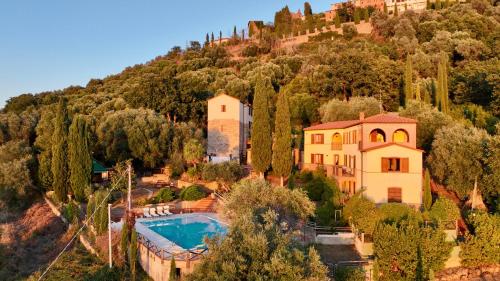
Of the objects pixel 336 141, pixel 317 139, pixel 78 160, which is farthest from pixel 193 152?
pixel 336 141

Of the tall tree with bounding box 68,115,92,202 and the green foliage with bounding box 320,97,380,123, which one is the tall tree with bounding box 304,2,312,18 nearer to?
the green foliage with bounding box 320,97,380,123

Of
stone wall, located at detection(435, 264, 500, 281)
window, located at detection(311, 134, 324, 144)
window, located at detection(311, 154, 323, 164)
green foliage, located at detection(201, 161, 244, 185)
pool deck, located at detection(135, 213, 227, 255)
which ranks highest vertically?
window, located at detection(311, 134, 324, 144)

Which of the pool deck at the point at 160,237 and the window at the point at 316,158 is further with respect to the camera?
the window at the point at 316,158

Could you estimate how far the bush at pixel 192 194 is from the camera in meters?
25.6

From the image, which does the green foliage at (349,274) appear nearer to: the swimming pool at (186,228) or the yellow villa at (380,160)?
the swimming pool at (186,228)

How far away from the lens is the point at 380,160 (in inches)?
874

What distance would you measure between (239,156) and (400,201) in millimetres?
17764

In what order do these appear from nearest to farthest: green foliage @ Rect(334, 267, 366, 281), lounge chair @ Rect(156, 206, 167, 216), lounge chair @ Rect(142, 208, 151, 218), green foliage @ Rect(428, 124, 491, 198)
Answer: green foliage @ Rect(334, 267, 366, 281), green foliage @ Rect(428, 124, 491, 198), lounge chair @ Rect(142, 208, 151, 218), lounge chair @ Rect(156, 206, 167, 216)

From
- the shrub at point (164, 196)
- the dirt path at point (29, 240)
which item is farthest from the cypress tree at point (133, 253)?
the shrub at point (164, 196)

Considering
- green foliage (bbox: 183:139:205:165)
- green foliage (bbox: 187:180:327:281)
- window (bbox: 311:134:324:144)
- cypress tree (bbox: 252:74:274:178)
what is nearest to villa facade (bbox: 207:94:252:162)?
green foliage (bbox: 183:139:205:165)

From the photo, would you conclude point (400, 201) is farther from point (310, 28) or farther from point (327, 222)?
point (310, 28)

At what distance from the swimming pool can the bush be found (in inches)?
99.7

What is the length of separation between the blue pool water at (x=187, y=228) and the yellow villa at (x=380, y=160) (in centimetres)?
898

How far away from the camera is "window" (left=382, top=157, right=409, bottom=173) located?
22.1m
